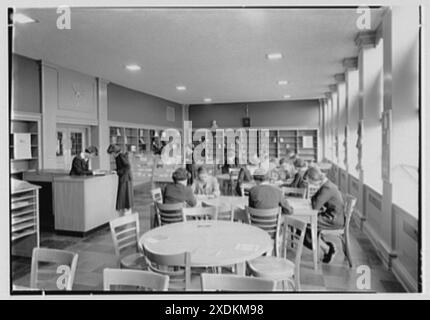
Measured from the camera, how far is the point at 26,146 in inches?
222

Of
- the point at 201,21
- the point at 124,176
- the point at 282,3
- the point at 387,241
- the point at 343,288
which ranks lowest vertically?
the point at 343,288

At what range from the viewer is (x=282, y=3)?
2.45 meters

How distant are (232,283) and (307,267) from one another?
210cm

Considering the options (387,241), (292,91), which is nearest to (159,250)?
(387,241)

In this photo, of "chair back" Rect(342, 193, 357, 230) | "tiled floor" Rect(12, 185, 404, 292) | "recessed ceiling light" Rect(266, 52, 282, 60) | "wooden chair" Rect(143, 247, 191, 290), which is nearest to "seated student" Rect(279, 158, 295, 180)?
"tiled floor" Rect(12, 185, 404, 292)

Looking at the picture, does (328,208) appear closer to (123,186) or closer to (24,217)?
(123,186)

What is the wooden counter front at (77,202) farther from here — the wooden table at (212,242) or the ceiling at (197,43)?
the wooden table at (212,242)

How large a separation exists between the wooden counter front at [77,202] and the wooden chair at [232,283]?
11.2 ft

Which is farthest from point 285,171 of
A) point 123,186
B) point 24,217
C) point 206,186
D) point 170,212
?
point 24,217

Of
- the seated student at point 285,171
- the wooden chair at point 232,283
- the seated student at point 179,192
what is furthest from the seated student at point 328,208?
the seated student at point 285,171

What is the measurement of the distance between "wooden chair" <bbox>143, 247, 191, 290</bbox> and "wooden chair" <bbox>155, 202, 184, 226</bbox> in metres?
0.72
